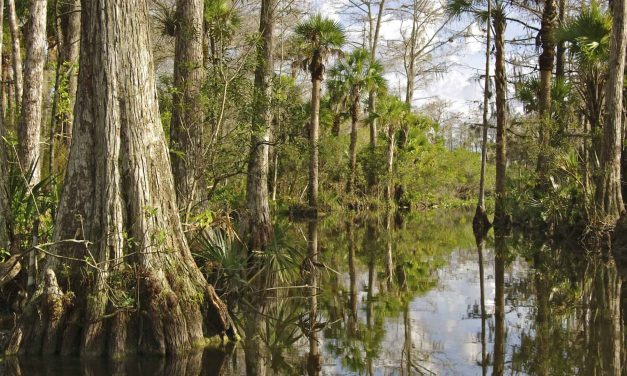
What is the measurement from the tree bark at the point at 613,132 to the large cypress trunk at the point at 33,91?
1218 cm

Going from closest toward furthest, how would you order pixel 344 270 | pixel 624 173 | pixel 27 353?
1. pixel 27 353
2. pixel 344 270
3. pixel 624 173

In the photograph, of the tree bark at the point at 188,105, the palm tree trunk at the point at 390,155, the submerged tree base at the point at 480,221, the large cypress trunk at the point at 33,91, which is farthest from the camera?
the palm tree trunk at the point at 390,155

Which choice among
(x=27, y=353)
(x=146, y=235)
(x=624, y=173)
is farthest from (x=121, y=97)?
(x=624, y=173)

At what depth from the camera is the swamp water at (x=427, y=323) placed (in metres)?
6.41

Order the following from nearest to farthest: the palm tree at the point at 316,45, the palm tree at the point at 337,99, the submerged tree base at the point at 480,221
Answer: the submerged tree base at the point at 480,221, the palm tree at the point at 316,45, the palm tree at the point at 337,99

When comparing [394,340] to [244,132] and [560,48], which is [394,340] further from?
[560,48]

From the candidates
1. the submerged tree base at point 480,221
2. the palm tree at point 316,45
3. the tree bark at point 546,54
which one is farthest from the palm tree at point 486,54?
the palm tree at point 316,45

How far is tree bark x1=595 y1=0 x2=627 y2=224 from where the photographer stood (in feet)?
50.4

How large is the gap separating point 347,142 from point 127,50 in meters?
30.6

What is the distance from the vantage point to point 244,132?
39.3ft

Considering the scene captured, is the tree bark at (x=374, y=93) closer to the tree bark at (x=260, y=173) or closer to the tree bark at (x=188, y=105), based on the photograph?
the tree bark at (x=260, y=173)

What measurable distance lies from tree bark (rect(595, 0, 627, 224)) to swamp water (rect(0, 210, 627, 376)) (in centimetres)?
133

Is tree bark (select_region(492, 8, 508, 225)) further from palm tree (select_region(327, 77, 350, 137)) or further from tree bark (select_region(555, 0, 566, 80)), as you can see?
palm tree (select_region(327, 77, 350, 137))

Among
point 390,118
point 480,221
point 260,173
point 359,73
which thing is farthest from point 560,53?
point 260,173
